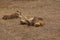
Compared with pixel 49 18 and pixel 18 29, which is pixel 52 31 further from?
pixel 49 18

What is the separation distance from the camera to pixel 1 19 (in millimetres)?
6309

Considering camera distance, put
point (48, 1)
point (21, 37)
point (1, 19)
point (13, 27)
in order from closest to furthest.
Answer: point (21, 37), point (13, 27), point (1, 19), point (48, 1)

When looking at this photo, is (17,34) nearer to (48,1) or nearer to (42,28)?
(42,28)

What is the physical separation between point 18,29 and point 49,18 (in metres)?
1.25

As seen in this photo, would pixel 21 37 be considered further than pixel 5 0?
No

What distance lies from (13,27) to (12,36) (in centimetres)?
69

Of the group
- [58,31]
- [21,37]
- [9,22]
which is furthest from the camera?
[9,22]

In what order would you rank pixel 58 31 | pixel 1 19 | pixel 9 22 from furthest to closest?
pixel 1 19, pixel 9 22, pixel 58 31

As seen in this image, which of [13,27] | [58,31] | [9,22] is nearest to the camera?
[58,31]

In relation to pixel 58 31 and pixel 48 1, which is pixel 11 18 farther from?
pixel 48 1

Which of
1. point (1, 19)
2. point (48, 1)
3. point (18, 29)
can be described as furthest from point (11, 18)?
point (48, 1)

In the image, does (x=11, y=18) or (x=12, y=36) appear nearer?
(x=12, y=36)

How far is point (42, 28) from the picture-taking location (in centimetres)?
516

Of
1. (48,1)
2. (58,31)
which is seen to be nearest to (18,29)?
(58,31)
